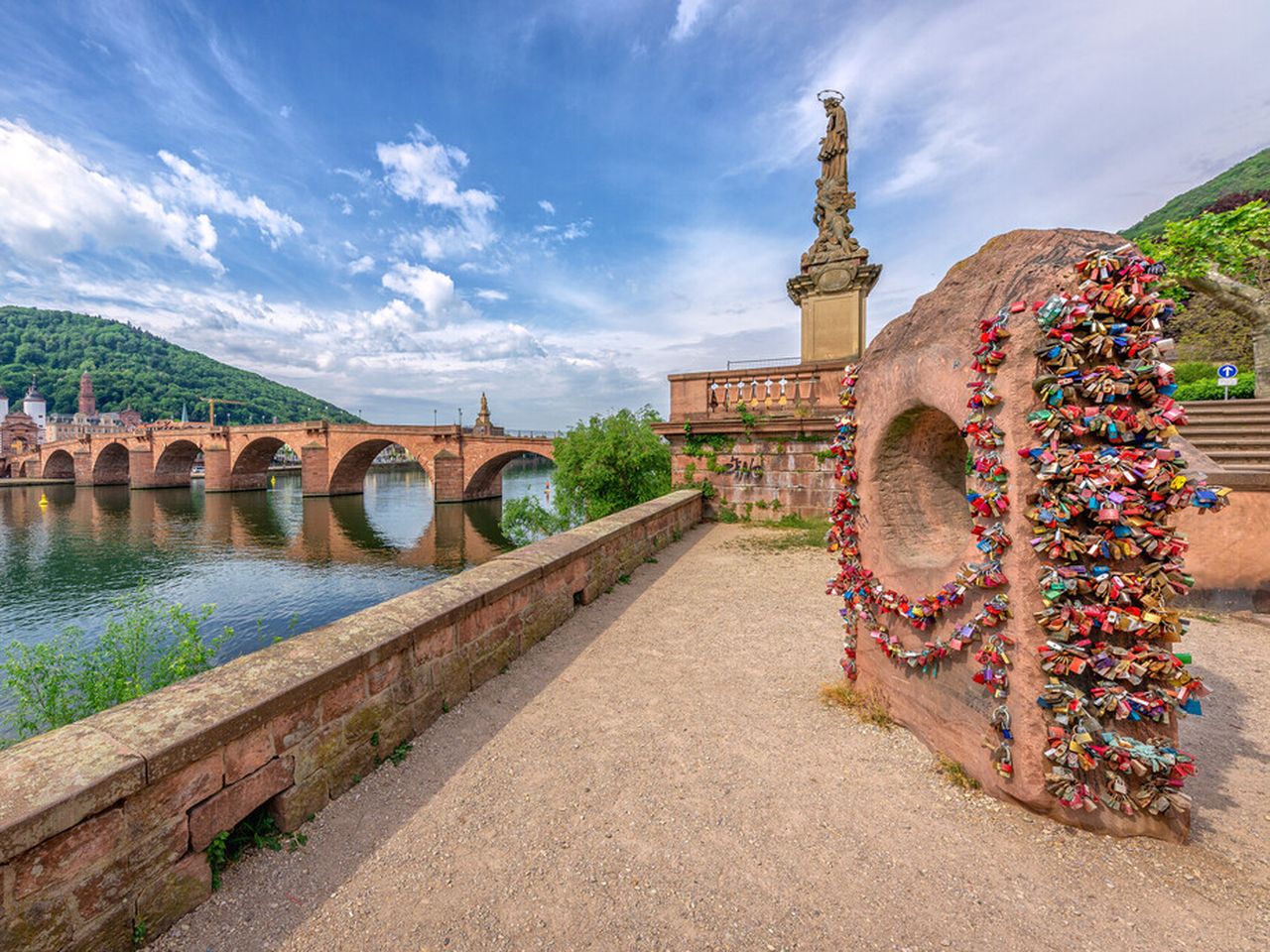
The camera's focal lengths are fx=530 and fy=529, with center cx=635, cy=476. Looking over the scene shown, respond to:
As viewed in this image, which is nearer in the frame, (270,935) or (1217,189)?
(270,935)

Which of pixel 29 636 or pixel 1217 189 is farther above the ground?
pixel 1217 189

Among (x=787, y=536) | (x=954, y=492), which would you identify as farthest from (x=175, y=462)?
(x=954, y=492)

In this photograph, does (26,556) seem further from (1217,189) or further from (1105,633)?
(1217,189)

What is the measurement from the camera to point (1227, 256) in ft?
39.6

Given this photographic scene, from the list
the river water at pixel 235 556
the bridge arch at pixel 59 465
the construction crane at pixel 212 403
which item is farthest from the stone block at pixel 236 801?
the construction crane at pixel 212 403

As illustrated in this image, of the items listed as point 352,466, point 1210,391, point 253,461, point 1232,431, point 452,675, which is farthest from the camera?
point 253,461

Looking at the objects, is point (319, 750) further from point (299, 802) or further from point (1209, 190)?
point (1209, 190)

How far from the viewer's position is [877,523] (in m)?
3.23

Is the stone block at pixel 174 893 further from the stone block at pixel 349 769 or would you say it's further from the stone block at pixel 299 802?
the stone block at pixel 349 769

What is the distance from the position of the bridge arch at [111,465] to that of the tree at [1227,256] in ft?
246

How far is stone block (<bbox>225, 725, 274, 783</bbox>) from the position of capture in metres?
2.01

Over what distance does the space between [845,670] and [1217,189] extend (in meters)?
69.7

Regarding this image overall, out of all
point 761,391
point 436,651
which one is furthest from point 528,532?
point 436,651

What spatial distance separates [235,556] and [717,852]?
82.0 feet
